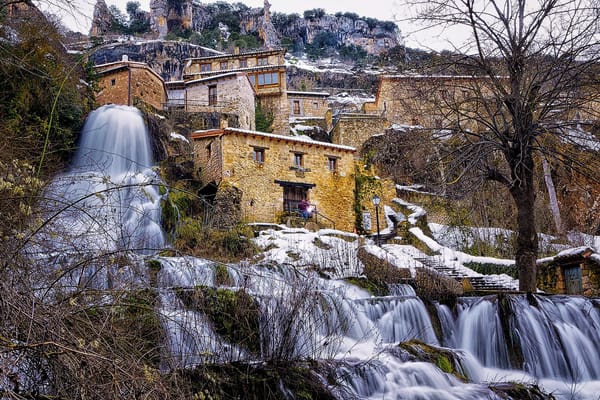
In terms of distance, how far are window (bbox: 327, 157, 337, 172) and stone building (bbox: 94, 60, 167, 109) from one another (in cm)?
1243

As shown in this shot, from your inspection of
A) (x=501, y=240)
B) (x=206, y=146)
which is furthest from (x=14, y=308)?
(x=206, y=146)

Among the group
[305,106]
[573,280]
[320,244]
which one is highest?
[305,106]

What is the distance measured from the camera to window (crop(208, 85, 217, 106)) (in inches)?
1419

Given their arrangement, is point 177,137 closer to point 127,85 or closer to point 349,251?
point 127,85

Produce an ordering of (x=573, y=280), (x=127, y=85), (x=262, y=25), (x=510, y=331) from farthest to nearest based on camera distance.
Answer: (x=262, y=25), (x=127, y=85), (x=573, y=280), (x=510, y=331)

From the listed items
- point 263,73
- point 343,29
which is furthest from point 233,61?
point 343,29

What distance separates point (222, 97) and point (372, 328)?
2782 cm

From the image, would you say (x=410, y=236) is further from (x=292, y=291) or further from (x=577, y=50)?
(x=292, y=291)

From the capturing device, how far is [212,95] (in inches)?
1430

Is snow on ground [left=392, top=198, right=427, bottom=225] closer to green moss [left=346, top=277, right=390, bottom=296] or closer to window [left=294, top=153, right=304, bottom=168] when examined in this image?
window [left=294, top=153, right=304, bottom=168]

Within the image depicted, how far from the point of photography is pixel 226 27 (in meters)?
77.6

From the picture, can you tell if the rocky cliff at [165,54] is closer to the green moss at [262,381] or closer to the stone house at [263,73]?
the stone house at [263,73]

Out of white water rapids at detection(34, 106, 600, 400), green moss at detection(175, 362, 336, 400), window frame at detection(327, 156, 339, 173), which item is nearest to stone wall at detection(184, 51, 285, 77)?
window frame at detection(327, 156, 339, 173)

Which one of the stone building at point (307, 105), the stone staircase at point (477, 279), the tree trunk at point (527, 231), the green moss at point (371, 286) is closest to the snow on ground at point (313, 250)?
the green moss at point (371, 286)
